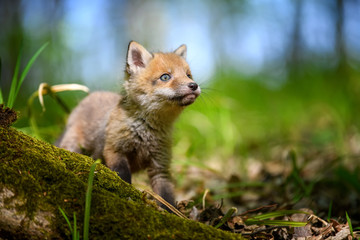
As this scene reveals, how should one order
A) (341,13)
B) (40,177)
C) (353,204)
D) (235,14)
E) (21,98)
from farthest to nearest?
(235,14) < (341,13) < (21,98) < (353,204) < (40,177)

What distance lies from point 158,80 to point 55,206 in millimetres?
2026

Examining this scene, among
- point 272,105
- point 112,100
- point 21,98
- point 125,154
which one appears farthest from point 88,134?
point 272,105

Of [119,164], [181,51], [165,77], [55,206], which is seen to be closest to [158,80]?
[165,77]

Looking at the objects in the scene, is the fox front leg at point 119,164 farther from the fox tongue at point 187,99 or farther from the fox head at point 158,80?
the fox tongue at point 187,99

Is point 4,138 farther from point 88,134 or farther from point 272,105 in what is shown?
point 272,105

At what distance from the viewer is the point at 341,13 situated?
11.0 metres

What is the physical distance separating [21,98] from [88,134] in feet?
13.7

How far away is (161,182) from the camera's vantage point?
3.41 meters

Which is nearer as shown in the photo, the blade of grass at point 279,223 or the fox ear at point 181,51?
the blade of grass at point 279,223

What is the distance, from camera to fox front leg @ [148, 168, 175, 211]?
327cm

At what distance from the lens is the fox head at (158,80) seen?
3.35 meters

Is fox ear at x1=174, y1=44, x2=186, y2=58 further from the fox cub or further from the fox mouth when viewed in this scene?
the fox mouth

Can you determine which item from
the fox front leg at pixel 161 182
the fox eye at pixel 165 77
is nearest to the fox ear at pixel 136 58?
the fox eye at pixel 165 77

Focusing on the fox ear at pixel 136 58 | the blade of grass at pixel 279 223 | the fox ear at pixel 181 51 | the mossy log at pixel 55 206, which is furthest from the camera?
the fox ear at pixel 181 51
